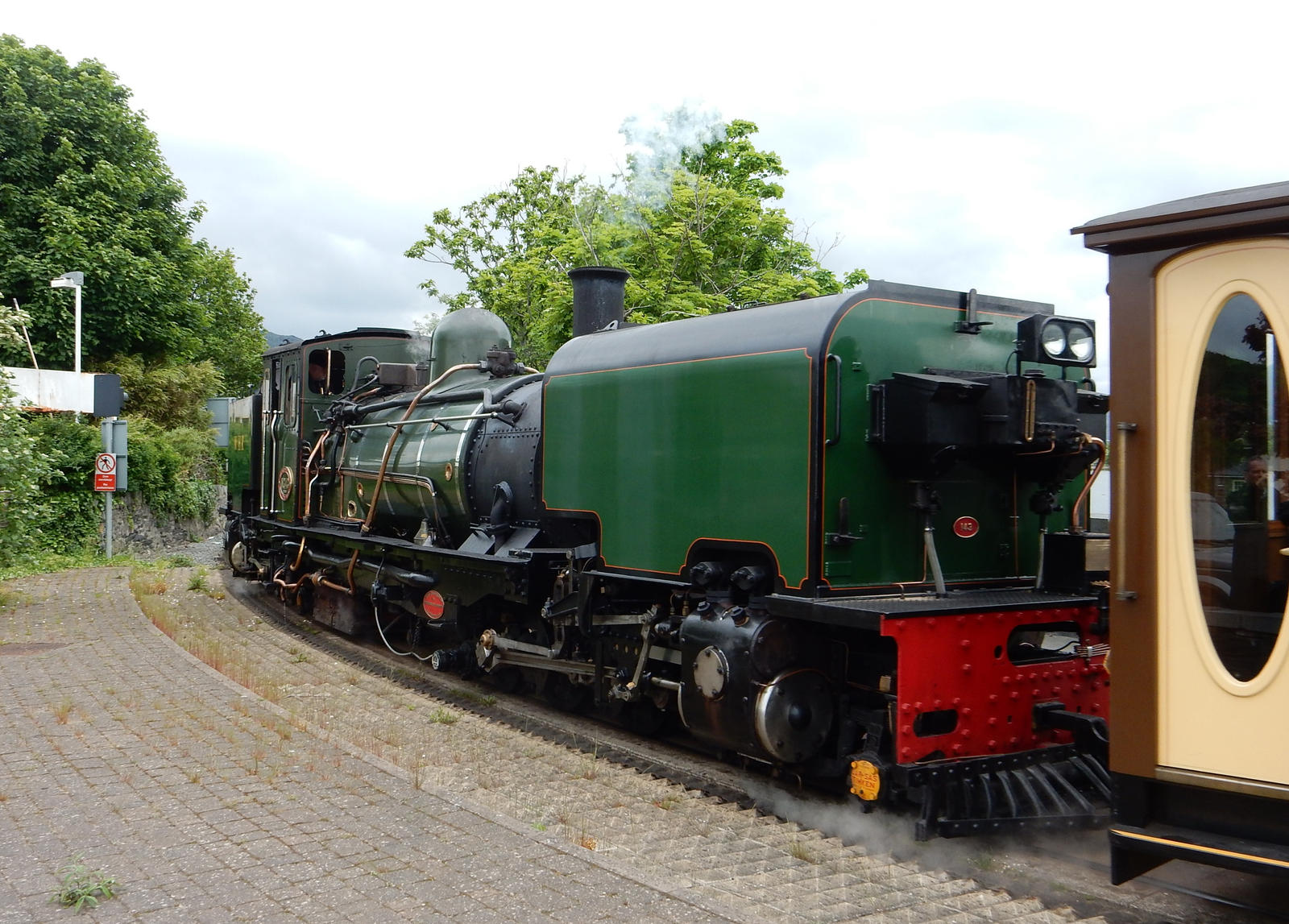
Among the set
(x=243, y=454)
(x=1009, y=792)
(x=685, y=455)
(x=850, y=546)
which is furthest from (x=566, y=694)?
(x=243, y=454)

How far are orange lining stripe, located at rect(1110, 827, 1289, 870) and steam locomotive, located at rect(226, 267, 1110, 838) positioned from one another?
98cm

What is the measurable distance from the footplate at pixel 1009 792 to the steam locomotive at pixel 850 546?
12 mm

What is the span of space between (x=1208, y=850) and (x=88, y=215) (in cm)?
2524

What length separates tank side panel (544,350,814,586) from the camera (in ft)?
16.5

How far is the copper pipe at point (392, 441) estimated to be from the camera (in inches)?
349

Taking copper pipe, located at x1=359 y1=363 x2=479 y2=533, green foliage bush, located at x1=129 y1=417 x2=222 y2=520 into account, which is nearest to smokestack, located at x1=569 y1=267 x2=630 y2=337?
copper pipe, located at x1=359 y1=363 x2=479 y2=533

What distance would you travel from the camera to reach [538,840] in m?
4.32

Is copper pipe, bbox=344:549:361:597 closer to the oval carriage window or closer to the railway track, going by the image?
the railway track

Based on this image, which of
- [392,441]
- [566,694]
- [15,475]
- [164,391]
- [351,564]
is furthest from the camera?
[164,391]

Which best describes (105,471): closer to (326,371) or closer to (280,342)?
(326,371)

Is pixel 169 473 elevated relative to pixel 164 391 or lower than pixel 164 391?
lower

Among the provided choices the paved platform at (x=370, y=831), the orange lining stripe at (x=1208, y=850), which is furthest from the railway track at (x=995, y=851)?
the orange lining stripe at (x=1208, y=850)

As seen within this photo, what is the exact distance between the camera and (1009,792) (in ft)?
14.9

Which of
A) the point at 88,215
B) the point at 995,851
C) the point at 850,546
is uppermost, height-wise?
the point at 88,215
